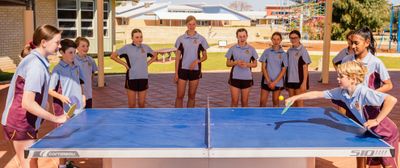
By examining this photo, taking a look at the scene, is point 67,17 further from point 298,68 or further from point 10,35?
point 298,68

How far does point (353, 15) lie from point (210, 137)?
1432 inches

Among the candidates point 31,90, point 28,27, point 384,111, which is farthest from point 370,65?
point 28,27

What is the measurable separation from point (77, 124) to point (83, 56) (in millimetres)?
2002

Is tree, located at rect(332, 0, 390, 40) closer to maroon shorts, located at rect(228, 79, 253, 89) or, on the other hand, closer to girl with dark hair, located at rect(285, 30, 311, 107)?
girl with dark hair, located at rect(285, 30, 311, 107)

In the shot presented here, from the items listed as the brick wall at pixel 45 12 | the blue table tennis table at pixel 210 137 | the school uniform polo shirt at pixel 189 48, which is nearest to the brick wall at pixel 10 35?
the brick wall at pixel 45 12

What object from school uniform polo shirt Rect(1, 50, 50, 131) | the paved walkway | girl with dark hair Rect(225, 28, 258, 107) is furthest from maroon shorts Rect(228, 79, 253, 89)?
school uniform polo shirt Rect(1, 50, 50, 131)

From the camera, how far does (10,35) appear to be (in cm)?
1883

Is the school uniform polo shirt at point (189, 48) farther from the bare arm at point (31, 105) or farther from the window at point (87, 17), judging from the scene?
the window at point (87, 17)

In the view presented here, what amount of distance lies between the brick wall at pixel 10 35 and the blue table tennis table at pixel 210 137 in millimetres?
14840

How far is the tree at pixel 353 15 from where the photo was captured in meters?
36.8

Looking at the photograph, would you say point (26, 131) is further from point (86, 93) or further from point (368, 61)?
point (368, 61)

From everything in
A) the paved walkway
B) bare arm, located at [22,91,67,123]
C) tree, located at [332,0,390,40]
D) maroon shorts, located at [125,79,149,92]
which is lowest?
the paved walkway

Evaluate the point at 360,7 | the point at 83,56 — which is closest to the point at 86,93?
the point at 83,56

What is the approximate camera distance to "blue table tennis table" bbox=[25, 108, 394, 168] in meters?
3.21
